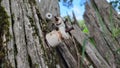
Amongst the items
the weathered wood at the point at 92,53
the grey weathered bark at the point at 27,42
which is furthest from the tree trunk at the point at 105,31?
the grey weathered bark at the point at 27,42

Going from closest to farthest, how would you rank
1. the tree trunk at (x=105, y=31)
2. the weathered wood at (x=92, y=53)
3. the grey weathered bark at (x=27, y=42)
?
the grey weathered bark at (x=27, y=42) → the weathered wood at (x=92, y=53) → the tree trunk at (x=105, y=31)

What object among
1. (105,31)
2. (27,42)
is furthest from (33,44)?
(105,31)

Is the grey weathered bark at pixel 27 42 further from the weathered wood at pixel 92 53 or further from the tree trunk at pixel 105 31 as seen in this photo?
the tree trunk at pixel 105 31

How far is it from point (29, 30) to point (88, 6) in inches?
63.3

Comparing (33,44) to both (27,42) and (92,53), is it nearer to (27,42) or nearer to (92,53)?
(27,42)

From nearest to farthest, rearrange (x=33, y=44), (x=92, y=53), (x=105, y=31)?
(x=33, y=44) < (x=92, y=53) < (x=105, y=31)

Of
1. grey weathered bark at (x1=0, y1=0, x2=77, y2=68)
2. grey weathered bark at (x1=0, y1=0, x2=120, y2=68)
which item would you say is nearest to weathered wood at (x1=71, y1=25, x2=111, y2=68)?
grey weathered bark at (x1=0, y1=0, x2=120, y2=68)

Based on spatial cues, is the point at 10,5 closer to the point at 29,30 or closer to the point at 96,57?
the point at 29,30

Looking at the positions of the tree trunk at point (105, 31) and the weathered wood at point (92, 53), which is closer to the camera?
the weathered wood at point (92, 53)

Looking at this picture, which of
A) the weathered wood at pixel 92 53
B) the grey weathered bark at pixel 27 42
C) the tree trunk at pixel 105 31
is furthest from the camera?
the tree trunk at pixel 105 31

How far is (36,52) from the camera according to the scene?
196 cm

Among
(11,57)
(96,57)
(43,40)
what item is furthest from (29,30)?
(96,57)

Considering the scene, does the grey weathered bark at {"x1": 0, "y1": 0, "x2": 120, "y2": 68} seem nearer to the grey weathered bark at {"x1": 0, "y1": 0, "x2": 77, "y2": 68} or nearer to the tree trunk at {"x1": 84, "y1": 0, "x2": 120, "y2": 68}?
the grey weathered bark at {"x1": 0, "y1": 0, "x2": 77, "y2": 68}

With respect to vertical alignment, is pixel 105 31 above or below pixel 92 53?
above
